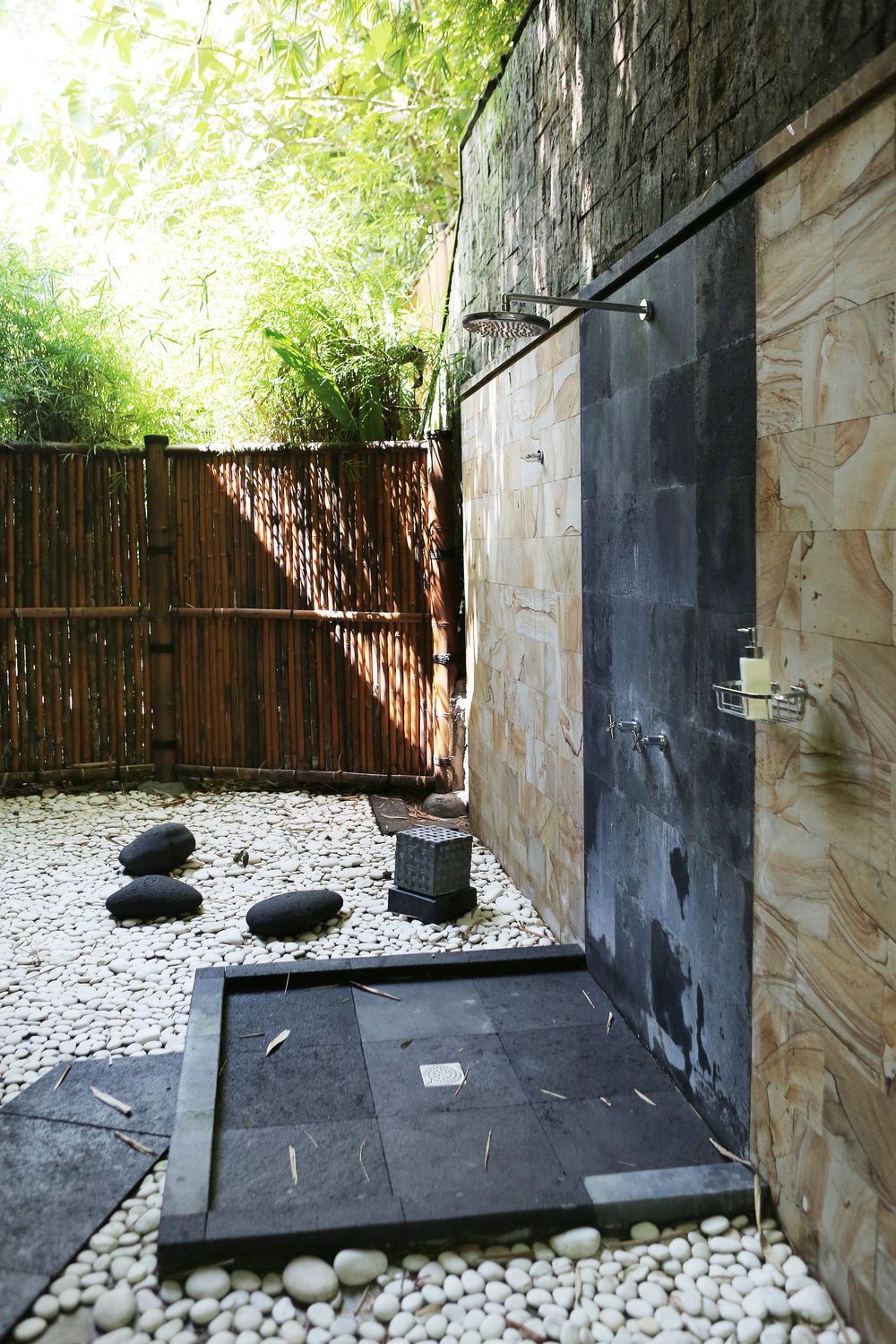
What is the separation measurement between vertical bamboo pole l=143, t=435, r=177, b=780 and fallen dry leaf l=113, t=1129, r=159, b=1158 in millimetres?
3734

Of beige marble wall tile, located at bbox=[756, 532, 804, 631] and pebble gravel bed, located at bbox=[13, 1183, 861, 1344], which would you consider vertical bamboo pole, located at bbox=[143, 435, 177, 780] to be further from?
beige marble wall tile, located at bbox=[756, 532, 804, 631]

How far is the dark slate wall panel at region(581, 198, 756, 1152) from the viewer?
89.7 inches

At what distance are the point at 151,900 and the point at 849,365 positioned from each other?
3.34 meters

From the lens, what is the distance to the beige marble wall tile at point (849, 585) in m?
1.72

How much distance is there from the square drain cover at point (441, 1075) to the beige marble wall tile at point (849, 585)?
154cm

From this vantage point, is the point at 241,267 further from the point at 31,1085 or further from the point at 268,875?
the point at 31,1085

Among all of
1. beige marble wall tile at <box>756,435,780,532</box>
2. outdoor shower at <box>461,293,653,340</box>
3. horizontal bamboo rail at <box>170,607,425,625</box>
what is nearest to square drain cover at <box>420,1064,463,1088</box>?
beige marble wall tile at <box>756,435,780,532</box>

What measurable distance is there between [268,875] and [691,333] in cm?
311

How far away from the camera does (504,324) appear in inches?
130

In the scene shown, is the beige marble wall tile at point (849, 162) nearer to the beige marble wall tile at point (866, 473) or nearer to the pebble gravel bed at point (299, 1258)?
the beige marble wall tile at point (866, 473)

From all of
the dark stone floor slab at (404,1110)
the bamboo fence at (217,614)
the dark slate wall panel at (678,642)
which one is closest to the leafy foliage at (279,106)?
the bamboo fence at (217,614)

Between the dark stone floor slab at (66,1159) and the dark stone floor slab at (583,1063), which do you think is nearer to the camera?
the dark stone floor slab at (66,1159)

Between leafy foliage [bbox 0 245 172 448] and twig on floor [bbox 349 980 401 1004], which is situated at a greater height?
leafy foliage [bbox 0 245 172 448]

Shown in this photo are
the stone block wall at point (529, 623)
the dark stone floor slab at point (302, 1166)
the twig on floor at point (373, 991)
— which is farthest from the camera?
the stone block wall at point (529, 623)
